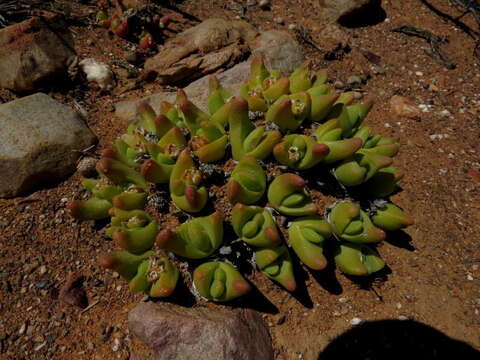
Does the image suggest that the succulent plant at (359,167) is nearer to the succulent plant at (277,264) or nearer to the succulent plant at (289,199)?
the succulent plant at (289,199)

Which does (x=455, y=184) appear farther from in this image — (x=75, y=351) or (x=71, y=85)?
(x=71, y=85)

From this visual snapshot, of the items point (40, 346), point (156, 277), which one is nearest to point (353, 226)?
point (156, 277)

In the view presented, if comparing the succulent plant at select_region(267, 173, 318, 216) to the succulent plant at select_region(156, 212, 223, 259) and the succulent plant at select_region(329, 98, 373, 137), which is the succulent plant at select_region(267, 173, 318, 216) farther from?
the succulent plant at select_region(329, 98, 373, 137)

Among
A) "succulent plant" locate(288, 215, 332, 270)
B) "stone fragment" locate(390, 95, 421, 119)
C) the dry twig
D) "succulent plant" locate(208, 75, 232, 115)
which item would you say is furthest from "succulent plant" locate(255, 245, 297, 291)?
the dry twig

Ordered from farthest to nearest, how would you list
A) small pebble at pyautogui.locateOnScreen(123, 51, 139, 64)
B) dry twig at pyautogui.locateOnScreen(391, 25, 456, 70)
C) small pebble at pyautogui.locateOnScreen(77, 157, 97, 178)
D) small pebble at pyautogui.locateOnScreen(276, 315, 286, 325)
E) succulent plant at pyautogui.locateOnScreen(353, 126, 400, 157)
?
dry twig at pyautogui.locateOnScreen(391, 25, 456, 70)
small pebble at pyautogui.locateOnScreen(123, 51, 139, 64)
small pebble at pyautogui.locateOnScreen(77, 157, 97, 178)
succulent plant at pyautogui.locateOnScreen(353, 126, 400, 157)
small pebble at pyautogui.locateOnScreen(276, 315, 286, 325)

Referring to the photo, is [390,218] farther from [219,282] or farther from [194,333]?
[194,333]
